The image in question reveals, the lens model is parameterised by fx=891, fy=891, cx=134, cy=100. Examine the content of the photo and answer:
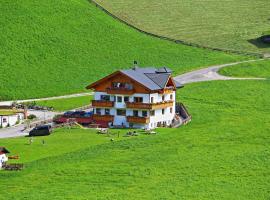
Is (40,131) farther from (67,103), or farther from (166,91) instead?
(67,103)

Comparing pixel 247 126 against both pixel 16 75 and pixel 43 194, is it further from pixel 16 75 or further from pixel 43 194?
pixel 16 75

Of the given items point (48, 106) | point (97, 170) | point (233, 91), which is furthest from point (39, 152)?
point (233, 91)

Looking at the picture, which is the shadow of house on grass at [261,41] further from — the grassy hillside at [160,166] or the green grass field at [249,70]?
the grassy hillside at [160,166]

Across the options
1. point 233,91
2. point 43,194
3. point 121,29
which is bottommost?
point 43,194

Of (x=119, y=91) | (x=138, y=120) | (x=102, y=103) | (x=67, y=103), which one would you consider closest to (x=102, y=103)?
(x=102, y=103)

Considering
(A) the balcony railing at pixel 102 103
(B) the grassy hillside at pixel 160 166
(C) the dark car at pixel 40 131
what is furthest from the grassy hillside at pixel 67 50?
(B) the grassy hillside at pixel 160 166

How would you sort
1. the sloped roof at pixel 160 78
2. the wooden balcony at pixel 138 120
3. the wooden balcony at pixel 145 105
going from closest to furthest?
the wooden balcony at pixel 138 120 < the wooden balcony at pixel 145 105 < the sloped roof at pixel 160 78

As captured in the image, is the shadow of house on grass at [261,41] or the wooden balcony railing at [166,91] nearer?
the wooden balcony railing at [166,91]
